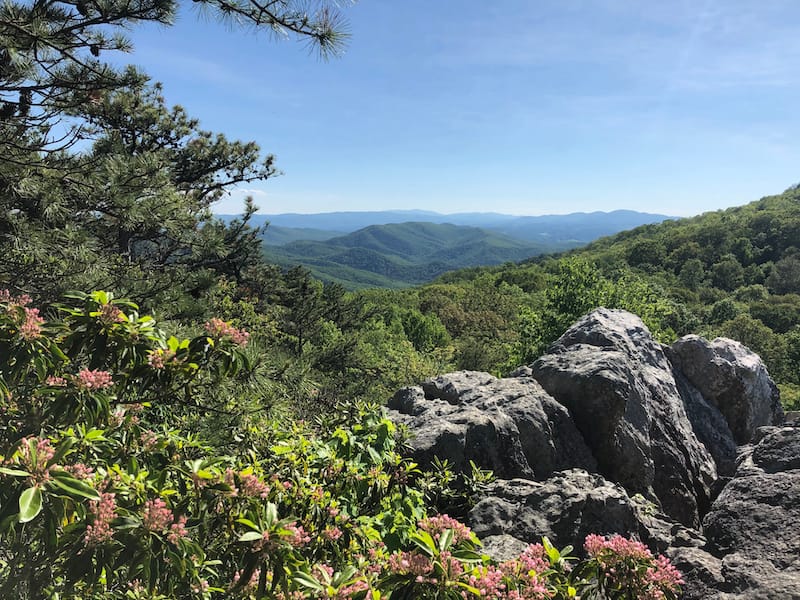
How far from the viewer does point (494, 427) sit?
6.45 m

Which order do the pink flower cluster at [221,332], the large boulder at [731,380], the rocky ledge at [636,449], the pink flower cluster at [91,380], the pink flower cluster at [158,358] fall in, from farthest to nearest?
the large boulder at [731,380], the rocky ledge at [636,449], the pink flower cluster at [221,332], the pink flower cluster at [158,358], the pink flower cluster at [91,380]

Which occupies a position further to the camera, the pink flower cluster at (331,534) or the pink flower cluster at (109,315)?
the pink flower cluster at (331,534)

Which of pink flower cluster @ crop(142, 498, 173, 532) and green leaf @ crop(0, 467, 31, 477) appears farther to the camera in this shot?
pink flower cluster @ crop(142, 498, 173, 532)

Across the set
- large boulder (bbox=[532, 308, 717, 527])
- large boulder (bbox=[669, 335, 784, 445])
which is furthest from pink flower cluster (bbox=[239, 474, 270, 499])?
large boulder (bbox=[669, 335, 784, 445])

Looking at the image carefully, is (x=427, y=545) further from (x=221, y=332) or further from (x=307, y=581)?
(x=221, y=332)

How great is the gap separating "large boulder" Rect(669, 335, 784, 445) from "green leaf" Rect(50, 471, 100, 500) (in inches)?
460

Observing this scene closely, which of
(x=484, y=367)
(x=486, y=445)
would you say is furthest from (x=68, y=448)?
(x=484, y=367)

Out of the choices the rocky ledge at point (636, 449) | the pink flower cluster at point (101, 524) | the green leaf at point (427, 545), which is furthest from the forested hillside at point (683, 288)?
the pink flower cluster at point (101, 524)

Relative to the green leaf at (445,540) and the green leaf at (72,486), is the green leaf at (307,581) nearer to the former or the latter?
the green leaf at (445,540)

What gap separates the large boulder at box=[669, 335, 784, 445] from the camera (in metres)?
10.0

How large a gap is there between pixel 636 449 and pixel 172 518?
7.39 metres

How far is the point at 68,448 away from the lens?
189 cm

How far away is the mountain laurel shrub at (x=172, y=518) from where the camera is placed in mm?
1891

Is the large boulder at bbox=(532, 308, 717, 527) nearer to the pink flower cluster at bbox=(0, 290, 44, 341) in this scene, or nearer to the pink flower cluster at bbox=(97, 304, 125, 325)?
the pink flower cluster at bbox=(97, 304, 125, 325)
